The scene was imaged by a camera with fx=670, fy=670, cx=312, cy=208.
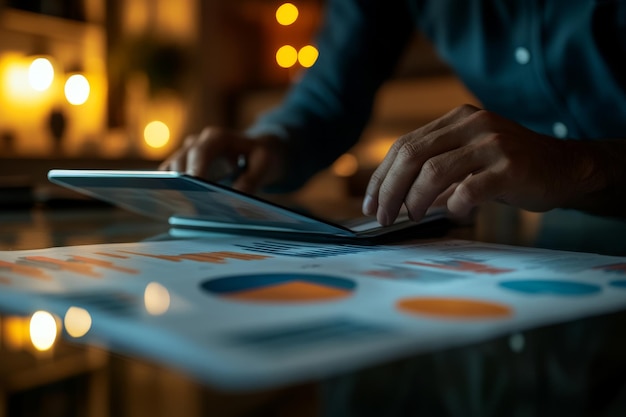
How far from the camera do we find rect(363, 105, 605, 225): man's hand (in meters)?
0.54

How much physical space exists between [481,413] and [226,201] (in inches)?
15.0

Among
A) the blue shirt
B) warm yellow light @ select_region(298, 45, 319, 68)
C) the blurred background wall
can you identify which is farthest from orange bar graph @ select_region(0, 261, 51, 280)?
warm yellow light @ select_region(298, 45, 319, 68)

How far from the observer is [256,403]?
20cm

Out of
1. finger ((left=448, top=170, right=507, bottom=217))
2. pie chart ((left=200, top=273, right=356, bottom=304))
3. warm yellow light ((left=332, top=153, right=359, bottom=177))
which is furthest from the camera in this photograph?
warm yellow light ((left=332, top=153, right=359, bottom=177))

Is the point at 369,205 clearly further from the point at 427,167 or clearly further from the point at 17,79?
the point at 17,79

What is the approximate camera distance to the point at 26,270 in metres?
0.40

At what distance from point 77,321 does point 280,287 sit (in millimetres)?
104

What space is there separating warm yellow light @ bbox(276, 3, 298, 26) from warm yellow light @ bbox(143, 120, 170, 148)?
1.01 meters

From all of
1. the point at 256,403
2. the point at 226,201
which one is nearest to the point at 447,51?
the point at 226,201

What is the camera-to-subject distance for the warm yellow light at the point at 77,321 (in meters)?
0.27

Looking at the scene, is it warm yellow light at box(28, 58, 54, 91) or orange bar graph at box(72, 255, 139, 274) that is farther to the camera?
warm yellow light at box(28, 58, 54, 91)

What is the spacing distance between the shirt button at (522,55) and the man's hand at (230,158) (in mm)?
430

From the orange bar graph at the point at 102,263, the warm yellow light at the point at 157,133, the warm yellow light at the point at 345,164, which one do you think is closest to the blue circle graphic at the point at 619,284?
the orange bar graph at the point at 102,263

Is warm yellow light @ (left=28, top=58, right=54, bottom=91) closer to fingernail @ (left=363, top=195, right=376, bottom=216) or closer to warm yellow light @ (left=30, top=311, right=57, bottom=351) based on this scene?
fingernail @ (left=363, top=195, right=376, bottom=216)
